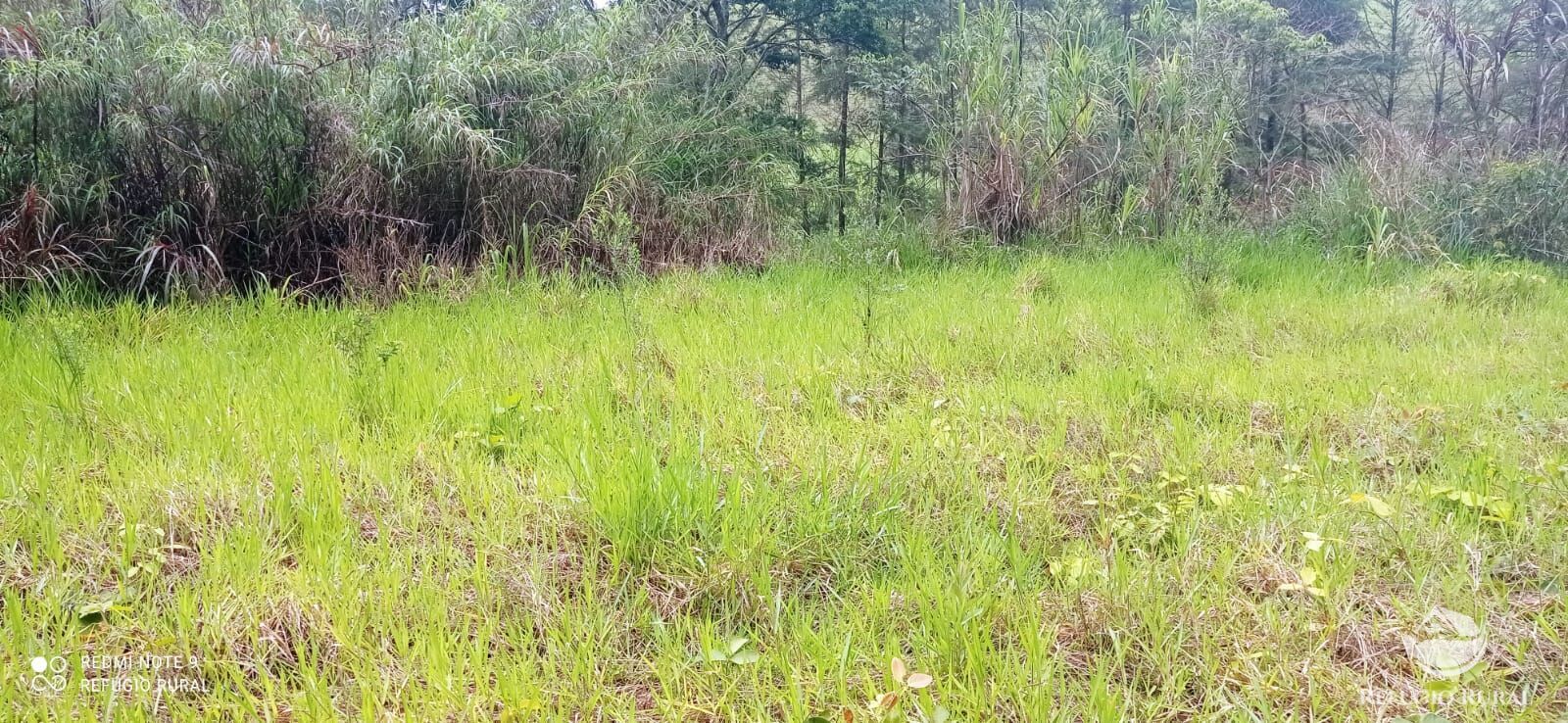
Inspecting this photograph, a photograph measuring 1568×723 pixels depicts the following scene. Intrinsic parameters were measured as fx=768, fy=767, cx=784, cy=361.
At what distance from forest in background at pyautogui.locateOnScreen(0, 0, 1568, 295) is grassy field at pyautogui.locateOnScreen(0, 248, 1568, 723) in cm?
148

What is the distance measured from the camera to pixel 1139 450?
2.37 m

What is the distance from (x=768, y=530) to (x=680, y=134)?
587 centimetres

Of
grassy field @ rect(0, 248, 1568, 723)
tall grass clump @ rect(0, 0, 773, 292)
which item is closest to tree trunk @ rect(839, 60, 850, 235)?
tall grass clump @ rect(0, 0, 773, 292)

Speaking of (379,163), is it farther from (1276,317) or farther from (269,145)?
(1276,317)

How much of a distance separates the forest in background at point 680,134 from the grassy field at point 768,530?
4.87ft

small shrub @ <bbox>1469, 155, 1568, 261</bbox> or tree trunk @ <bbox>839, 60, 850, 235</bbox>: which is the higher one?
tree trunk @ <bbox>839, 60, 850, 235</bbox>

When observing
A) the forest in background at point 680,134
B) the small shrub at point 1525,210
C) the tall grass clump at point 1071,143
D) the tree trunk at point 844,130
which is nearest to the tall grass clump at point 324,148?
the forest in background at point 680,134

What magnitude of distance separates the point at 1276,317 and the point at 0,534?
5066 mm

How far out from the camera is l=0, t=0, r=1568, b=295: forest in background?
4477 mm

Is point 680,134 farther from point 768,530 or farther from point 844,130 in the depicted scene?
point 768,530

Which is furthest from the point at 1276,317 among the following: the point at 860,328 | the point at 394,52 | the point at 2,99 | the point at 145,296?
the point at 2,99

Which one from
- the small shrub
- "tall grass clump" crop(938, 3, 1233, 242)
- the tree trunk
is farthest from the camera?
the tree trunk

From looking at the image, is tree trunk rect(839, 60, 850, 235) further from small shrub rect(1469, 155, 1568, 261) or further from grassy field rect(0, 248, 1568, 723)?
grassy field rect(0, 248, 1568, 723)

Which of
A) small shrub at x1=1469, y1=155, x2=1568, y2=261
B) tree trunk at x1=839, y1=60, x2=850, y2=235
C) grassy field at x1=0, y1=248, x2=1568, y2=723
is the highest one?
tree trunk at x1=839, y1=60, x2=850, y2=235
